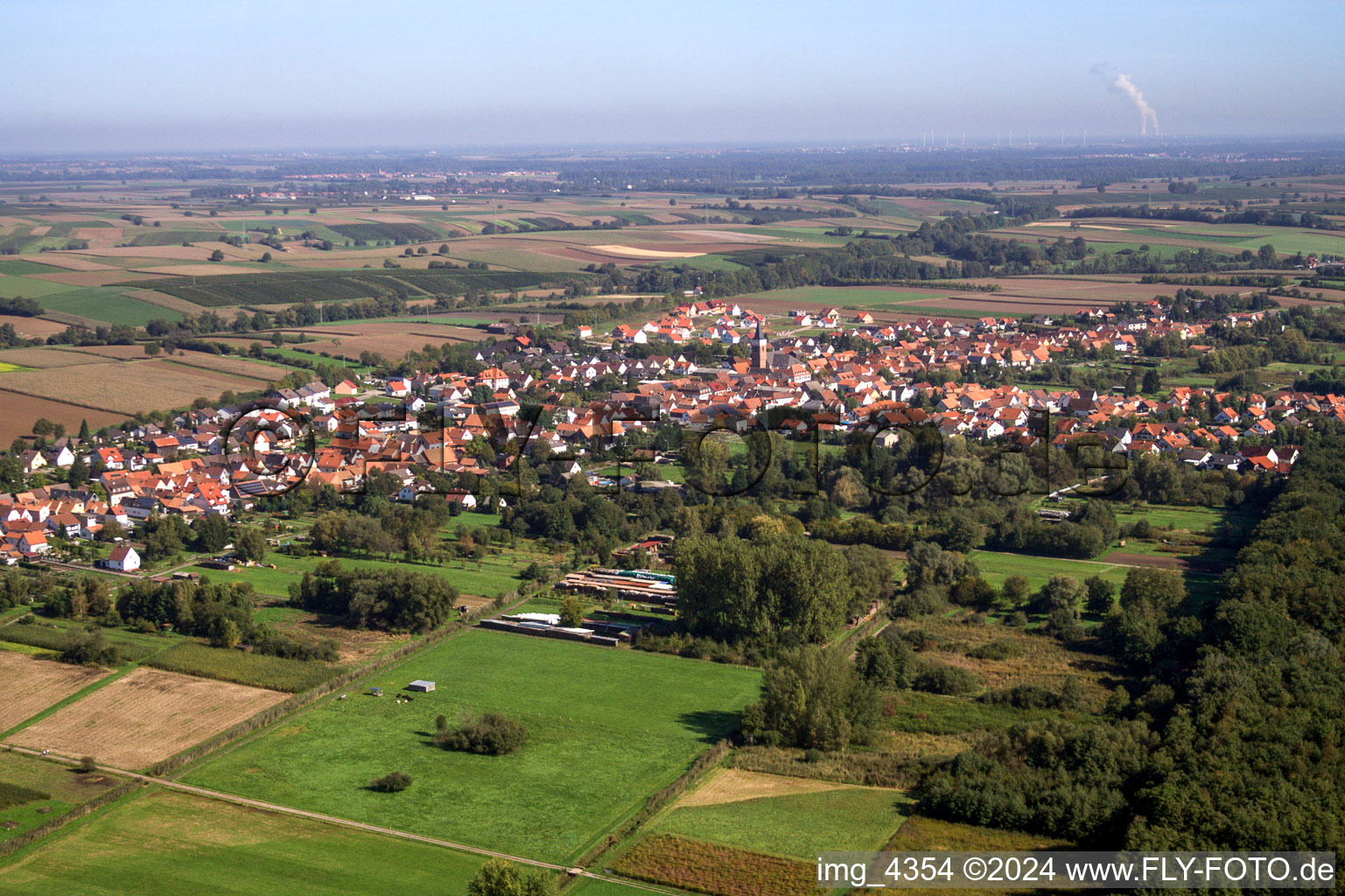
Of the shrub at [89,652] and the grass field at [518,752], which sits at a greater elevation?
the shrub at [89,652]

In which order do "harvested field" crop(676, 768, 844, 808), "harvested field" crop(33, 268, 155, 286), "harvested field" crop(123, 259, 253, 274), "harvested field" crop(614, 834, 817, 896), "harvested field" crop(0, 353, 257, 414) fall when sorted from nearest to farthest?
1. "harvested field" crop(614, 834, 817, 896)
2. "harvested field" crop(676, 768, 844, 808)
3. "harvested field" crop(0, 353, 257, 414)
4. "harvested field" crop(33, 268, 155, 286)
5. "harvested field" crop(123, 259, 253, 274)

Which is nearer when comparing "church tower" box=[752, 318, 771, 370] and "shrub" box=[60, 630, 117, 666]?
"shrub" box=[60, 630, 117, 666]

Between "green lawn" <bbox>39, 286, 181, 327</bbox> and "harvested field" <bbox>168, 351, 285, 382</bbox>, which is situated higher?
"green lawn" <bbox>39, 286, 181, 327</bbox>

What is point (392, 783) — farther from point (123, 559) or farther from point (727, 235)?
point (727, 235)

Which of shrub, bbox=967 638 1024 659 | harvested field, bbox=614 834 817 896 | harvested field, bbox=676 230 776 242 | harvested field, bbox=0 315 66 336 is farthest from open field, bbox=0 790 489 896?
harvested field, bbox=676 230 776 242

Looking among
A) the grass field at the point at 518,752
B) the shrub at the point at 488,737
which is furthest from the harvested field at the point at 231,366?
the shrub at the point at 488,737

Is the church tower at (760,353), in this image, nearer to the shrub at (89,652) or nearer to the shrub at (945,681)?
the shrub at (945,681)

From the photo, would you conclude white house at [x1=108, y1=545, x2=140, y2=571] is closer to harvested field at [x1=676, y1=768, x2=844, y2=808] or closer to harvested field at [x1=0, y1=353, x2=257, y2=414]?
harvested field at [x1=0, y1=353, x2=257, y2=414]

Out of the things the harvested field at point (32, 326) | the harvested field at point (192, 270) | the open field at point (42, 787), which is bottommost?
the open field at point (42, 787)
